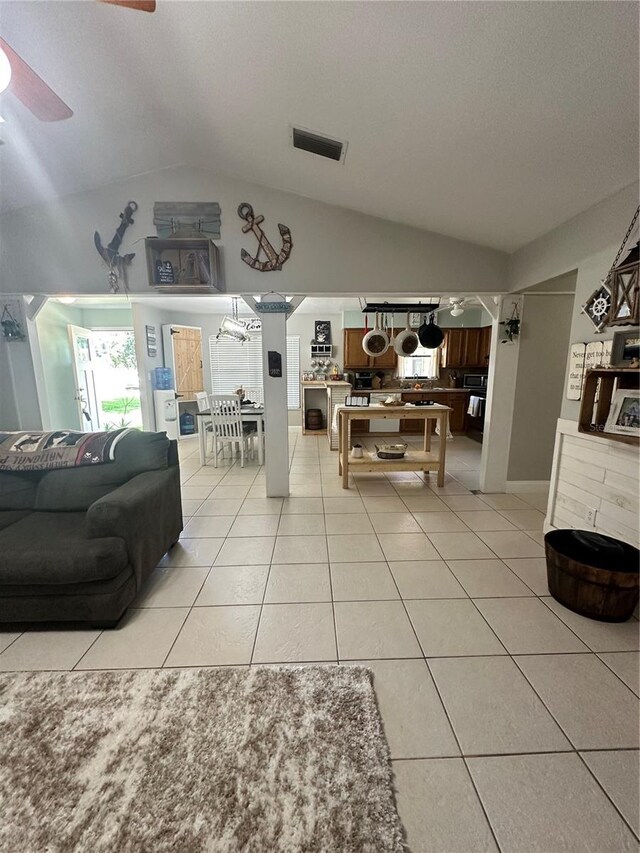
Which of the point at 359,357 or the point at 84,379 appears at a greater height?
the point at 359,357

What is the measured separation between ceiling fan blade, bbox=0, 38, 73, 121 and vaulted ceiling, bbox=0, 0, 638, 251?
49 centimetres

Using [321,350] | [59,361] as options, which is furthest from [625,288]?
[59,361]

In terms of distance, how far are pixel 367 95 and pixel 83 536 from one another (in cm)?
282

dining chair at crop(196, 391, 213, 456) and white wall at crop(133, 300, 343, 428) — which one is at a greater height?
white wall at crop(133, 300, 343, 428)

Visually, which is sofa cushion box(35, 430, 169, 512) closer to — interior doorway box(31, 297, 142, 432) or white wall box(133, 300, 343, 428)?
interior doorway box(31, 297, 142, 432)

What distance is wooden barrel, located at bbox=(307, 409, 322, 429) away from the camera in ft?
22.1

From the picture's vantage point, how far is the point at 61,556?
169cm

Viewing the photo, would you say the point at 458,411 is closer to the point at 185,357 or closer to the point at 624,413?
the point at 624,413

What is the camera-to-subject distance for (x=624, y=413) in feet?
6.57

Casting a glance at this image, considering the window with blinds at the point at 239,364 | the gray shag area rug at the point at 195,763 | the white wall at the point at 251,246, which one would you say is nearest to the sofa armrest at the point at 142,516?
the gray shag area rug at the point at 195,763

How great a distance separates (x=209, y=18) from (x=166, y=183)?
1.84m

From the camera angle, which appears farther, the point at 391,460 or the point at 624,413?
the point at 391,460

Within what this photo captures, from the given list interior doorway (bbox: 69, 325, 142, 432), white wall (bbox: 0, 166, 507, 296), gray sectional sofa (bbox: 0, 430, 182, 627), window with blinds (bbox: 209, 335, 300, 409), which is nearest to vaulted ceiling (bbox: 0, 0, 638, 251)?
white wall (bbox: 0, 166, 507, 296)

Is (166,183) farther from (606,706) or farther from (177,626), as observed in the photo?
(606,706)
